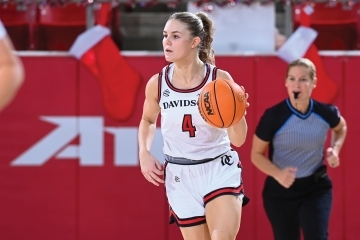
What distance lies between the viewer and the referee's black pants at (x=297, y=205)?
595 centimetres

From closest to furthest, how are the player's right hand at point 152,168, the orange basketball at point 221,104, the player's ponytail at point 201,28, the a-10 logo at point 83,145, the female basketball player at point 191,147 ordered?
the orange basketball at point 221,104 < the player's right hand at point 152,168 < the female basketball player at point 191,147 < the player's ponytail at point 201,28 < the a-10 logo at point 83,145

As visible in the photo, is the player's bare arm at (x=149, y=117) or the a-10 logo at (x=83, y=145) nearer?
the player's bare arm at (x=149, y=117)

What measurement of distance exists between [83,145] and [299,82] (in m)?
2.59

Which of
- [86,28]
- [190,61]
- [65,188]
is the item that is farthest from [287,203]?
[86,28]

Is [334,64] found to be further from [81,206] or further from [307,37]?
[81,206]

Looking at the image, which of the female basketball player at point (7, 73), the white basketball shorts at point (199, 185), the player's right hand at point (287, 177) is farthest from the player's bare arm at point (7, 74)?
the player's right hand at point (287, 177)

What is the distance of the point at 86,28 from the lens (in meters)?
8.09

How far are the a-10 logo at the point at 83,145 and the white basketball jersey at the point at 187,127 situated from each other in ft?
8.74

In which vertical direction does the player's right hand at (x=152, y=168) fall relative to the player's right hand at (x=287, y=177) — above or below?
above

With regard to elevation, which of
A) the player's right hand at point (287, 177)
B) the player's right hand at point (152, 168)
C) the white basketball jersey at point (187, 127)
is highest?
the white basketball jersey at point (187, 127)

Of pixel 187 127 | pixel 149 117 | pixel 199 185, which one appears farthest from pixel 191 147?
pixel 149 117

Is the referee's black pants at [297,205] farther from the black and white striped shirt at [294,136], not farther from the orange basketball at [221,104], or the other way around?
the orange basketball at [221,104]

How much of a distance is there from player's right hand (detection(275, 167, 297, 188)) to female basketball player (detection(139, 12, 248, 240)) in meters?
0.89

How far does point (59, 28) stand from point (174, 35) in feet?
11.2
